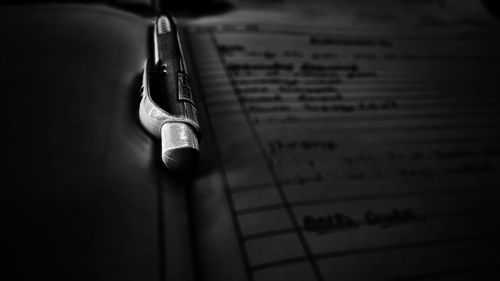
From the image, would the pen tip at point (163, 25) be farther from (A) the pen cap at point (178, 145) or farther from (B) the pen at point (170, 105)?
(A) the pen cap at point (178, 145)

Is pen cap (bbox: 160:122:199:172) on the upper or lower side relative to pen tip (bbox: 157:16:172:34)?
lower

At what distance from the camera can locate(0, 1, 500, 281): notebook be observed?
0.75 feet

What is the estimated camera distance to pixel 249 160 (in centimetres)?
31

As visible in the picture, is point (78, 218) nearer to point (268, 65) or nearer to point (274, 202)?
point (274, 202)

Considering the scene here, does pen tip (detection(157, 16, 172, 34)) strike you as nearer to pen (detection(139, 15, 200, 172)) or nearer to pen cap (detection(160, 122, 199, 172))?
pen (detection(139, 15, 200, 172))

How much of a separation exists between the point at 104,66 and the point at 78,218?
0.18 meters

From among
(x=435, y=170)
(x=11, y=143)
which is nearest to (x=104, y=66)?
(x=11, y=143)

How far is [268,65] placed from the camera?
0.43m

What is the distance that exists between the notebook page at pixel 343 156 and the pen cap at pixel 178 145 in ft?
0.11

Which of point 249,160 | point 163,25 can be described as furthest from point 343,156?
point 163,25

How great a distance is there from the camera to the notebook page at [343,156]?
0.83ft

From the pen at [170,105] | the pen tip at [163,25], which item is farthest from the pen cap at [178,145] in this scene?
the pen tip at [163,25]

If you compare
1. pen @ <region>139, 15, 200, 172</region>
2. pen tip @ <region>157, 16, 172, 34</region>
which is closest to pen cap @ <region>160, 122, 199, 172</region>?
pen @ <region>139, 15, 200, 172</region>

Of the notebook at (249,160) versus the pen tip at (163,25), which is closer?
the notebook at (249,160)
